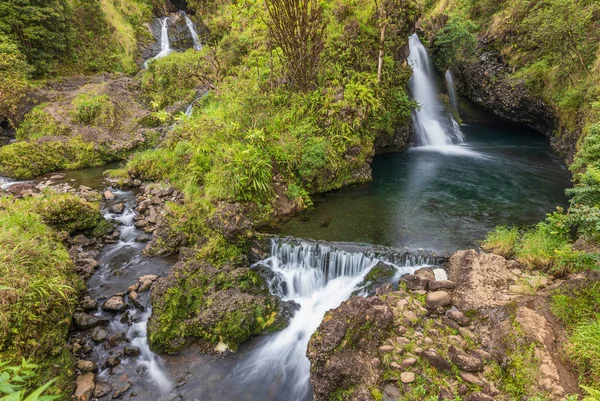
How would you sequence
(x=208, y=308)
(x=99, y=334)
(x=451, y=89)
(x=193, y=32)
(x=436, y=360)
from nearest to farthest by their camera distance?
(x=436, y=360), (x=99, y=334), (x=208, y=308), (x=451, y=89), (x=193, y=32)

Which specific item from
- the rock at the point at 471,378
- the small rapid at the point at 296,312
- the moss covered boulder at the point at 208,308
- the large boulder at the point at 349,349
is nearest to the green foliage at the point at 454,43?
the small rapid at the point at 296,312

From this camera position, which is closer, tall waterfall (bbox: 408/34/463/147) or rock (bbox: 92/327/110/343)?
rock (bbox: 92/327/110/343)

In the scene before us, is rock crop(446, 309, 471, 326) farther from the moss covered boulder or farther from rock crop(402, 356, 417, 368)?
the moss covered boulder

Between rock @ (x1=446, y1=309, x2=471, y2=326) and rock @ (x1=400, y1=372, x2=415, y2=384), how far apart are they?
64.3 inches

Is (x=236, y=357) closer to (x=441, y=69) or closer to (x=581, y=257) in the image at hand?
(x=581, y=257)

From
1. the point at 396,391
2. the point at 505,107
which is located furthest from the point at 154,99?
the point at 505,107

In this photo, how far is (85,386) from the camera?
5.86 metres

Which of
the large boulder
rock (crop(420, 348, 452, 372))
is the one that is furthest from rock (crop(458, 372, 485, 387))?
the large boulder

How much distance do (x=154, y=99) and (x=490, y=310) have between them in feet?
72.6

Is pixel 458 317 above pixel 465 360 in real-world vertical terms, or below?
above

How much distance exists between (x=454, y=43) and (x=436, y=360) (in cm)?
2075

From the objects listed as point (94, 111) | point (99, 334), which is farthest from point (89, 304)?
point (94, 111)

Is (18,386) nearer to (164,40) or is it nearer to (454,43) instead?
(454,43)

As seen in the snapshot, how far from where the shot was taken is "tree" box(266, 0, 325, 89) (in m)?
12.5
